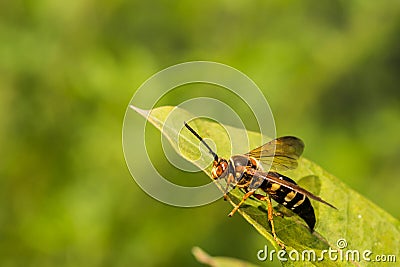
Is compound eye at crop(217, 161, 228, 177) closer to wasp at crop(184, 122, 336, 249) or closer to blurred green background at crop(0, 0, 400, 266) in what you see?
wasp at crop(184, 122, 336, 249)

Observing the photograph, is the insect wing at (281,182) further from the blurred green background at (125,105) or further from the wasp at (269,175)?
the blurred green background at (125,105)

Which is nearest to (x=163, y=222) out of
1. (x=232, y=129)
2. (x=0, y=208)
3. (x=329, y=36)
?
(x=0, y=208)

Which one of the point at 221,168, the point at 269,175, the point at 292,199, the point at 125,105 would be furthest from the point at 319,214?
the point at 125,105

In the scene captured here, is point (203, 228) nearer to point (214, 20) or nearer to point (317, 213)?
point (214, 20)

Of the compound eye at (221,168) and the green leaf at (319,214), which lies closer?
the green leaf at (319,214)

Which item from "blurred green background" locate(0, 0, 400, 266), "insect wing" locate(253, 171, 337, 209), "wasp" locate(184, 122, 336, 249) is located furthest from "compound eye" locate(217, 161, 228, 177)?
"blurred green background" locate(0, 0, 400, 266)

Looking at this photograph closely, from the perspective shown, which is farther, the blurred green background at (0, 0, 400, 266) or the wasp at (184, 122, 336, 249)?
the blurred green background at (0, 0, 400, 266)

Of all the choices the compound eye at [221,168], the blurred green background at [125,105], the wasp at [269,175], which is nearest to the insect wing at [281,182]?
the wasp at [269,175]
